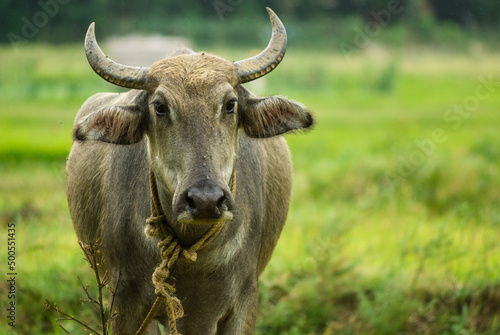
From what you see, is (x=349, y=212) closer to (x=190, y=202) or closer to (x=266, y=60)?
(x=266, y=60)

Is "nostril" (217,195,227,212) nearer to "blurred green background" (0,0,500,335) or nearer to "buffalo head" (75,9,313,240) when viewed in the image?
"buffalo head" (75,9,313,240)

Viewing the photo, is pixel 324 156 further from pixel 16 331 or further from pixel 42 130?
pixel 16 331

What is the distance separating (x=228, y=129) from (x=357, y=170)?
6.86 meters

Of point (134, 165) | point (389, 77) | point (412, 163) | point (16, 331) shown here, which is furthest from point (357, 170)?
point (389, 77)

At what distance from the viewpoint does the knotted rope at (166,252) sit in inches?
140

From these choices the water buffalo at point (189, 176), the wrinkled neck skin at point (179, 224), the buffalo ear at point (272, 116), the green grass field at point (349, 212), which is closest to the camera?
the water buffalo at point (189, 176)

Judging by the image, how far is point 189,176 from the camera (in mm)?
3217

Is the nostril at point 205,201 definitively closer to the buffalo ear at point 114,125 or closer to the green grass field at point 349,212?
the buffalo ear at point 114,125

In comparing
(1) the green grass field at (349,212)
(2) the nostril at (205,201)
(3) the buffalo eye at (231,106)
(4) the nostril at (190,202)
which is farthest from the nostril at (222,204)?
(1) the green grass field at (349,212)

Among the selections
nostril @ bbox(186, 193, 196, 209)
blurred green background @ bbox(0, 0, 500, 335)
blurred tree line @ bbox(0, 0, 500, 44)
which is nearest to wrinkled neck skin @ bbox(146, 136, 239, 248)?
nostril @ bbox(186, 193, 196, 209)

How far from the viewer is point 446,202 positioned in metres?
9.45

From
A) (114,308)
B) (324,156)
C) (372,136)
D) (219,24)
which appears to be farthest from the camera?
(219,24)

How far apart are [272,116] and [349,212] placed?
5143mm

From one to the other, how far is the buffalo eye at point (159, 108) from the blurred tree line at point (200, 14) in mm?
10098
